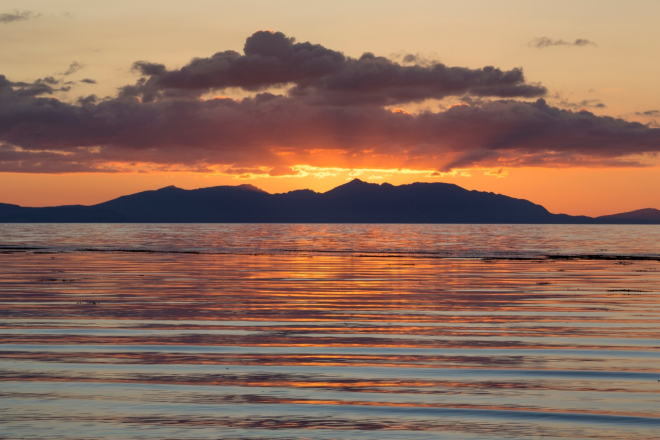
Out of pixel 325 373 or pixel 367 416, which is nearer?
pixel 367 416

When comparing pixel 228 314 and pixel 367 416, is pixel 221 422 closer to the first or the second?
pixel 367 416

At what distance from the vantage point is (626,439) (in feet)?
33.3

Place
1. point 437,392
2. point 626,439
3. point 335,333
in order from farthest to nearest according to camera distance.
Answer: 1. point 335,333
2. point 437,392
3. point 626,439

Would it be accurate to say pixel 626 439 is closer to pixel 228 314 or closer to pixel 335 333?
pixel 335 333

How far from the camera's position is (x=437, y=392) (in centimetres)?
1277

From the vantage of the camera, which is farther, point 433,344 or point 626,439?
point 433,344

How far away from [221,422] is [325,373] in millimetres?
3741

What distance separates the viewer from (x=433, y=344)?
17.8m

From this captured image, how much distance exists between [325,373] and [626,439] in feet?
18.9

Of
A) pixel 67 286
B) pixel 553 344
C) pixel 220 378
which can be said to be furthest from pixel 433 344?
pixel 67 286

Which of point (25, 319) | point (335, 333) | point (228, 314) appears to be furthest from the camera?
point (228, 314)

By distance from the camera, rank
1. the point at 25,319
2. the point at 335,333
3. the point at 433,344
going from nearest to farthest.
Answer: the point at 433,344 < the point at 335,333 < the point at 25,319

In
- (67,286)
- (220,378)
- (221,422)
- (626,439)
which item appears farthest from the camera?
(67,286)

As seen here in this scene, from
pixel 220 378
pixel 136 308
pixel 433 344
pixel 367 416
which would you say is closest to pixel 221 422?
pixel 367 416
